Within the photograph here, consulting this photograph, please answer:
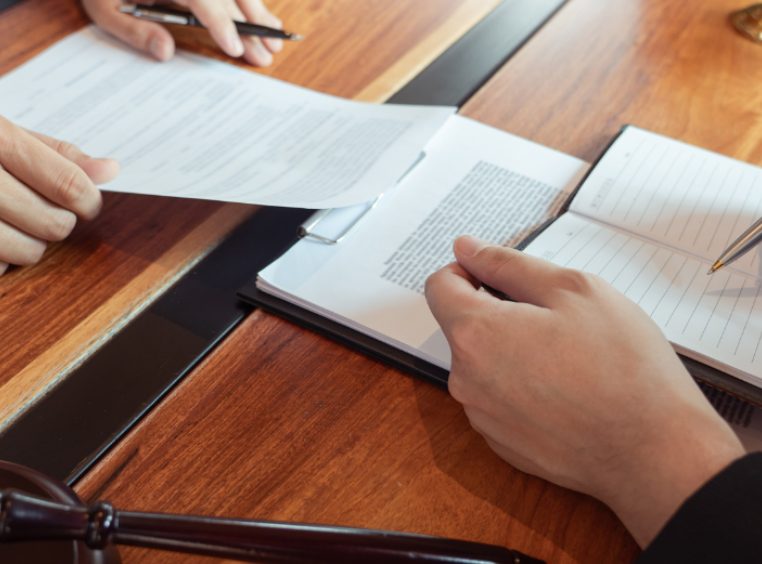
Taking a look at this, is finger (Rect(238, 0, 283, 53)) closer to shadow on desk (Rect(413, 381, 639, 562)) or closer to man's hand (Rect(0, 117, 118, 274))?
man's hand (Rect(0, 117, 118, 274))

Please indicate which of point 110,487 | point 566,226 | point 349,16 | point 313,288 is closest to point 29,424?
point 110,487

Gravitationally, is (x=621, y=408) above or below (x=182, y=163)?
below

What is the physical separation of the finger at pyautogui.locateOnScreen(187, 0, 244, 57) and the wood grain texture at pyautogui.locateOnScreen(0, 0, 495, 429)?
0.14ft

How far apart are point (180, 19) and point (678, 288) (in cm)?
74

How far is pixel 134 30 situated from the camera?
1.01 m

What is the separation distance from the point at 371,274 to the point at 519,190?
0.65 ft

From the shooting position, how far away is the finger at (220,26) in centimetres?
100

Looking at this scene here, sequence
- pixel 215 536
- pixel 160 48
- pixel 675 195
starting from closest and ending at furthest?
pixel 215 536, pixel 675 195, pixel 160 48

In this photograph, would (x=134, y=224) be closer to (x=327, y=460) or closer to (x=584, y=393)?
(x=327, y=460)

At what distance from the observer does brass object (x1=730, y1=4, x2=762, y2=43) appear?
1.03 m

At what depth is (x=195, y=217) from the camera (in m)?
0.79

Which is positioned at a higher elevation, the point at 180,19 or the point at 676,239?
the point at 180,19

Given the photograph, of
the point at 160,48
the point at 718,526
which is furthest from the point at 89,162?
the point at 718,526

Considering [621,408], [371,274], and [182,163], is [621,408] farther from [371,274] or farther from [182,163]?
[182,163]
